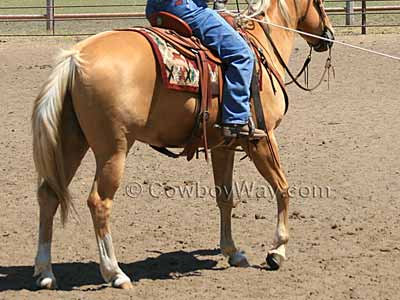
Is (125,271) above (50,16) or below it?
below

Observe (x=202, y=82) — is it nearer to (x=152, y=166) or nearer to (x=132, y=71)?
(x=132, y=71)

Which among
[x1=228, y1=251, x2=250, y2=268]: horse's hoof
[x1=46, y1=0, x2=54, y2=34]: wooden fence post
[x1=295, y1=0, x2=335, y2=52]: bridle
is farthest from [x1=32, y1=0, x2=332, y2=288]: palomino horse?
[x1=46, y1=0, x2=54, y2=34]: wooden fence post

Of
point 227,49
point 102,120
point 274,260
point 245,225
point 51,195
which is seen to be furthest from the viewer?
point 245,225

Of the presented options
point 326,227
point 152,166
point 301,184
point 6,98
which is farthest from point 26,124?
point 326,227

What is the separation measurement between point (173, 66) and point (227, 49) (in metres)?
0.50

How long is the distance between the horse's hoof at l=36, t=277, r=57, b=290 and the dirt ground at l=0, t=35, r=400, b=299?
2.9 inches

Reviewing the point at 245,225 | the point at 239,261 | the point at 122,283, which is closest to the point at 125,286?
the point at 122,283

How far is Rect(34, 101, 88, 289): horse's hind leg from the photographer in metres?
5.41

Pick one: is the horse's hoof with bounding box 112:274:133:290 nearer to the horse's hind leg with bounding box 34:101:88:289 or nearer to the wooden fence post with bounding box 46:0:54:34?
the horse's hind leg with bounding box 34:101:88:289

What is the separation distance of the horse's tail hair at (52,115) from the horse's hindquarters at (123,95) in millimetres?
82

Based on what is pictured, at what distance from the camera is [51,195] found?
559 centimetres

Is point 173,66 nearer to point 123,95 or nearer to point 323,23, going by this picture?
point 123,95

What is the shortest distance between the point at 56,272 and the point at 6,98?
6.43 m

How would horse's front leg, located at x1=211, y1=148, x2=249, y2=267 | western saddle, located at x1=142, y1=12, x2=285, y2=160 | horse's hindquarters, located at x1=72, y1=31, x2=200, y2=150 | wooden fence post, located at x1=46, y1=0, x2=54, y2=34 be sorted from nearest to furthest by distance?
1. horse's hindquarters, located at x1=72, y1=31, x2=200, y2=150
2. western saddle, located at x1=142, y1=12, x2=285, y2=160
3. horse's front leg, located at x1=211, y1=148, x2=249, y2=267
4. wooden fence post, located at x1=46, y1=0, x2=54, y2=34
